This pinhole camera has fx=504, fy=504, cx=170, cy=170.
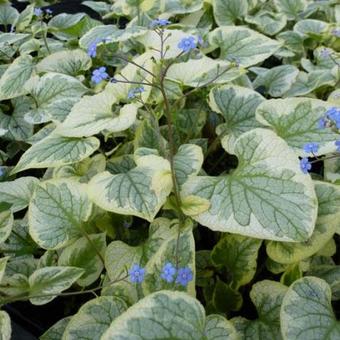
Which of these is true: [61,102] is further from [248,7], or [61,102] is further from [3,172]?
[248,7]

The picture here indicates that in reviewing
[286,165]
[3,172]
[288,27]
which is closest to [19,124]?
[3,172]

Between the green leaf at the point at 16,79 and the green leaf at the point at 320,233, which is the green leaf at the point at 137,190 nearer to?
the green leaf at the point at 320,233

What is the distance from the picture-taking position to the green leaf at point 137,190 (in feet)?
3.49

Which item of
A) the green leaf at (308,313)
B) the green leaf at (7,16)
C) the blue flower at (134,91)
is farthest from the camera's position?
the green leaf at (7,16)

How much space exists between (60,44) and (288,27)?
3.33ft

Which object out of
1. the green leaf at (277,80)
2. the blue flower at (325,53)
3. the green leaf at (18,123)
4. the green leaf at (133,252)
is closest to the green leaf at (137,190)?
the green leaf at (133,252)

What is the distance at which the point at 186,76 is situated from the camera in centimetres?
144

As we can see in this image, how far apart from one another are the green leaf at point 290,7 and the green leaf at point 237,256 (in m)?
1.36

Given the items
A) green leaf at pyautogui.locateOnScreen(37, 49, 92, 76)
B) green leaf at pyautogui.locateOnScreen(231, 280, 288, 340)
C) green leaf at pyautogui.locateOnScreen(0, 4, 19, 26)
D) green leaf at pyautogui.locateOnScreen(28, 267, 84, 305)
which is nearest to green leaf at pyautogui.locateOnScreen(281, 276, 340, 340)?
green leaf at pyautogui.locateOnScreen(231, 280, 288, 340)

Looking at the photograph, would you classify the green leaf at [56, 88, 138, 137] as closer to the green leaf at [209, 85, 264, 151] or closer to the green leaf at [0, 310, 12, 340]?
the green leaf at [209, 85, 264, 151]

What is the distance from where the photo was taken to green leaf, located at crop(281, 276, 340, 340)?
3.05 ft

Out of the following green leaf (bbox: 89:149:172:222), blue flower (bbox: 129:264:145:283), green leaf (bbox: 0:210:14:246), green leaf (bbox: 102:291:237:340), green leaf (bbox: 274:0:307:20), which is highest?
green leaf (bbox: 89:149:172:222)

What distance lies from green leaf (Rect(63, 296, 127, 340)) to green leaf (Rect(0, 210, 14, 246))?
0.27m

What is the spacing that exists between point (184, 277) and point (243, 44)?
941 millimetres
